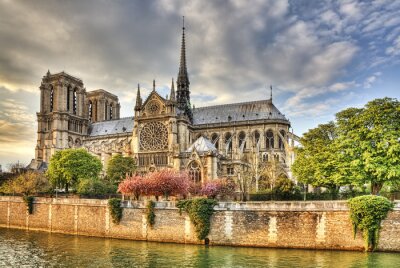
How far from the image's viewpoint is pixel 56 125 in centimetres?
9294

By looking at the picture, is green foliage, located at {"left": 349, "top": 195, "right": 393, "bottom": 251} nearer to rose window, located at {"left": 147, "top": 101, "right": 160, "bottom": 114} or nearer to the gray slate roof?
the gray slate roof

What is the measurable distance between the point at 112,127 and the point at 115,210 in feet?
190

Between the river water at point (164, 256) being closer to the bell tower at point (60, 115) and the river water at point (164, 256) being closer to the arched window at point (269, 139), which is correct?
the arched window at point (269, 139)

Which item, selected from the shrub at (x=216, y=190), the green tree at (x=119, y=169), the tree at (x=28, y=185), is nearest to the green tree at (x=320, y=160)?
the shrub at (x=216, y=190)

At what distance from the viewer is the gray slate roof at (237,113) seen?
75625 mm

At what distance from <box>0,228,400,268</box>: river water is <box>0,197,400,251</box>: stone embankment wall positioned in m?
1.02

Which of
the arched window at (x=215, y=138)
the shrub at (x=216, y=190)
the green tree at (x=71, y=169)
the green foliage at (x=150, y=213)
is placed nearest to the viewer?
the green foliage at (x=150, y=213)

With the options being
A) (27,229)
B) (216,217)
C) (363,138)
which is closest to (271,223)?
(216,217)

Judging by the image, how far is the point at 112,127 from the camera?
9588 cm

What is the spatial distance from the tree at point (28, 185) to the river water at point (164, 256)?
19.8m

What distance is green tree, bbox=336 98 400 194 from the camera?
35219 millimetres

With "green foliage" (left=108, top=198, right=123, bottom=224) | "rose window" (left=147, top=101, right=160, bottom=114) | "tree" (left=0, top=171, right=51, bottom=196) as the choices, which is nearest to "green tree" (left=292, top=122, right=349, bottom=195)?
"green foliage" (left=108, top=198, right=123, bottom=224)

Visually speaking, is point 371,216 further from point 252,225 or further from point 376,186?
point 252,225

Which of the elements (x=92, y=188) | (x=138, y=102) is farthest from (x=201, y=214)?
(x=138, y=102)
